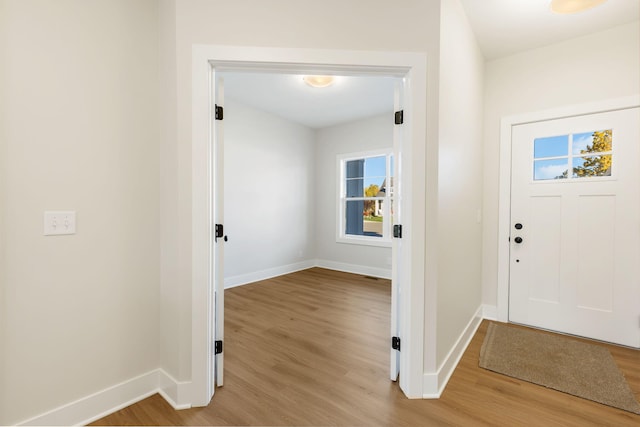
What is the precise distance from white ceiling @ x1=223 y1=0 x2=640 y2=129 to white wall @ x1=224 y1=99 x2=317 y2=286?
411 millimetres

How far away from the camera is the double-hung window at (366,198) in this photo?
500 cm

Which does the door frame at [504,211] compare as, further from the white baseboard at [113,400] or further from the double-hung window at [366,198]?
the white baseboard at [113,400]

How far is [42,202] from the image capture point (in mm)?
1405

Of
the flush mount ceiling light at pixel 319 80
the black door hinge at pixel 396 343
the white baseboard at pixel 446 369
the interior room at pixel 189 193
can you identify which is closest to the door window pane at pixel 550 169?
the interior room at pixel 189 193

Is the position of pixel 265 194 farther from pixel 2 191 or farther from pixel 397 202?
pixel 2 191

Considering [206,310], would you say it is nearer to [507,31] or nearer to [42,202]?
[42,202]

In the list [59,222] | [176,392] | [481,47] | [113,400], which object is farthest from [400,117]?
[113,400]

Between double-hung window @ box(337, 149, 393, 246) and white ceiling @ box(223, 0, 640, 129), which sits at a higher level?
white ceiling @ box(223, 0, 640, 129)

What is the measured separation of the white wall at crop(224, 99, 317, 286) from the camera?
430 centimetres

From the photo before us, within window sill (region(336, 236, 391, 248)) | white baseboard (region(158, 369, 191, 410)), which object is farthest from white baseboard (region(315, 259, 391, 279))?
white baseboard (region(158, 369, 191, 410))

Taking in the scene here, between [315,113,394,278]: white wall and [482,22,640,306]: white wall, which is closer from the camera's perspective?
[482,22,640,306]: white wall

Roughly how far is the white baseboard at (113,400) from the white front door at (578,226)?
10.8 ft

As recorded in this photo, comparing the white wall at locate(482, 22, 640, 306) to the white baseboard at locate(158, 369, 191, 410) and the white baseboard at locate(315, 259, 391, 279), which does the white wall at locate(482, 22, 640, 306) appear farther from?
the white baseboard at locate(158, 369, 191, 410)

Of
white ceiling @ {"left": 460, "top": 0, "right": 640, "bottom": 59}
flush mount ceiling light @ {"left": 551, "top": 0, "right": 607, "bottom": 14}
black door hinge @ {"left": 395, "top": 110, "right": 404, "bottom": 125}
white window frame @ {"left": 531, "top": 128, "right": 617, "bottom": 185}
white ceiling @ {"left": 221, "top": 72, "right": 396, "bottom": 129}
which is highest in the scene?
white ceiling @ {"left": 221, "top": 72, "right": 396, "bottom": 129}
